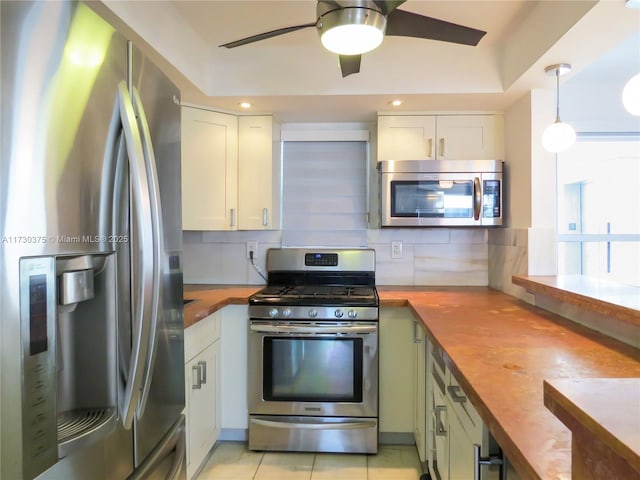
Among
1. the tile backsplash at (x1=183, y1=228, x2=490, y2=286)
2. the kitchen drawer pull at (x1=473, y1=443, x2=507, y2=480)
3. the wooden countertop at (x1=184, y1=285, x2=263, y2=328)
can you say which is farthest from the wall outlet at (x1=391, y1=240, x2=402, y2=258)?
the kitchen drawer pull at (x1=473, y1=443, x2=507, y2=480)

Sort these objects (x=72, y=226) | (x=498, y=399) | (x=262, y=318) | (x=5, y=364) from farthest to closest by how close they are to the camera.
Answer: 1. (x=262, y=318)
2. (x=498, y=399)
3. (x=72, y=226)
4. (x=5, y=364)

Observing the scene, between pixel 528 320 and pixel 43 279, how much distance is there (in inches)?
70.7

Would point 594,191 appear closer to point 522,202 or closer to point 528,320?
point 522,202

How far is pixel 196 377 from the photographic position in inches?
76.4

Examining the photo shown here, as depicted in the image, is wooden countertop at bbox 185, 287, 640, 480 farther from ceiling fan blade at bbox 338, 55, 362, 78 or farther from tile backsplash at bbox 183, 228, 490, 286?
ceiling fan blade at bbox 338, 55, 362, 78

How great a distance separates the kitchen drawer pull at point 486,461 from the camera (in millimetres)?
984

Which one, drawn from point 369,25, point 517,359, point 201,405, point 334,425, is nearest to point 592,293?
point 517,359

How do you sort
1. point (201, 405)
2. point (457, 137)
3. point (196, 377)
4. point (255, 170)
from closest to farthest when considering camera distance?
point (196, 377) → point (201, 405) → point (457, 137) → point (255, 170)

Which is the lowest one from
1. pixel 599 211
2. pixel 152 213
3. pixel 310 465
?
pixel 310 465

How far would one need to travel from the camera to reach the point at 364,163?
9.60 feet

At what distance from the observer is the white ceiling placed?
176 centimetres

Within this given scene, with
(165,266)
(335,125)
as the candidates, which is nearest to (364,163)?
(335,125)

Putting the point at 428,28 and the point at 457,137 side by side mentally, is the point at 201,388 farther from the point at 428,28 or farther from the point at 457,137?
the point at 457,137

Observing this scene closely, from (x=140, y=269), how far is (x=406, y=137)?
2.05 metres
